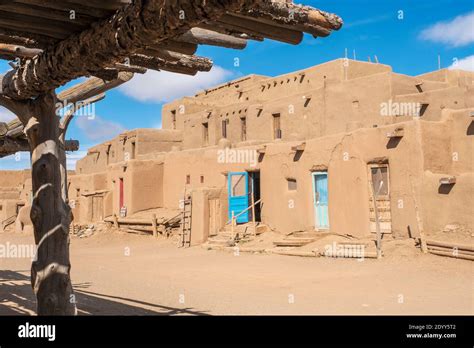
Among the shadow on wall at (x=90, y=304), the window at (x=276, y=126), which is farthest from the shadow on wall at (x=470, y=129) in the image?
the window at (x=276, y=126)

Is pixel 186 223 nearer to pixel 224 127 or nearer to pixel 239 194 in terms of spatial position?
pixel 239 194

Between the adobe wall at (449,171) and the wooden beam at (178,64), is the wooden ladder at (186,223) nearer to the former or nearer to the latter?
the adobe wall at (449,171)

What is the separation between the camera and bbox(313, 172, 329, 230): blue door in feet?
53.5

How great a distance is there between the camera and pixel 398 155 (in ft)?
45.6

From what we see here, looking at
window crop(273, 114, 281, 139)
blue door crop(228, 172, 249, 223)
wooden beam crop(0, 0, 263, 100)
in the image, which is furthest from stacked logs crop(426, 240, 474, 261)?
window crop(273, 114, 281, 139)

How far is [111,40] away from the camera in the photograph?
3.60 m

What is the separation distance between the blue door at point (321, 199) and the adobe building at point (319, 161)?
3 centimetres

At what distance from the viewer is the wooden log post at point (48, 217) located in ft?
14.9

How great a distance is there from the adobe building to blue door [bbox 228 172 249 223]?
0.04 m

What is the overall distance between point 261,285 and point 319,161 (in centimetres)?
666

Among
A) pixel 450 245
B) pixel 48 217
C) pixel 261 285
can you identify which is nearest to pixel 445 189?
pixel 450 245

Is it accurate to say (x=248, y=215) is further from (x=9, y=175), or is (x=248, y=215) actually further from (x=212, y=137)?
(x=9, y=175)
